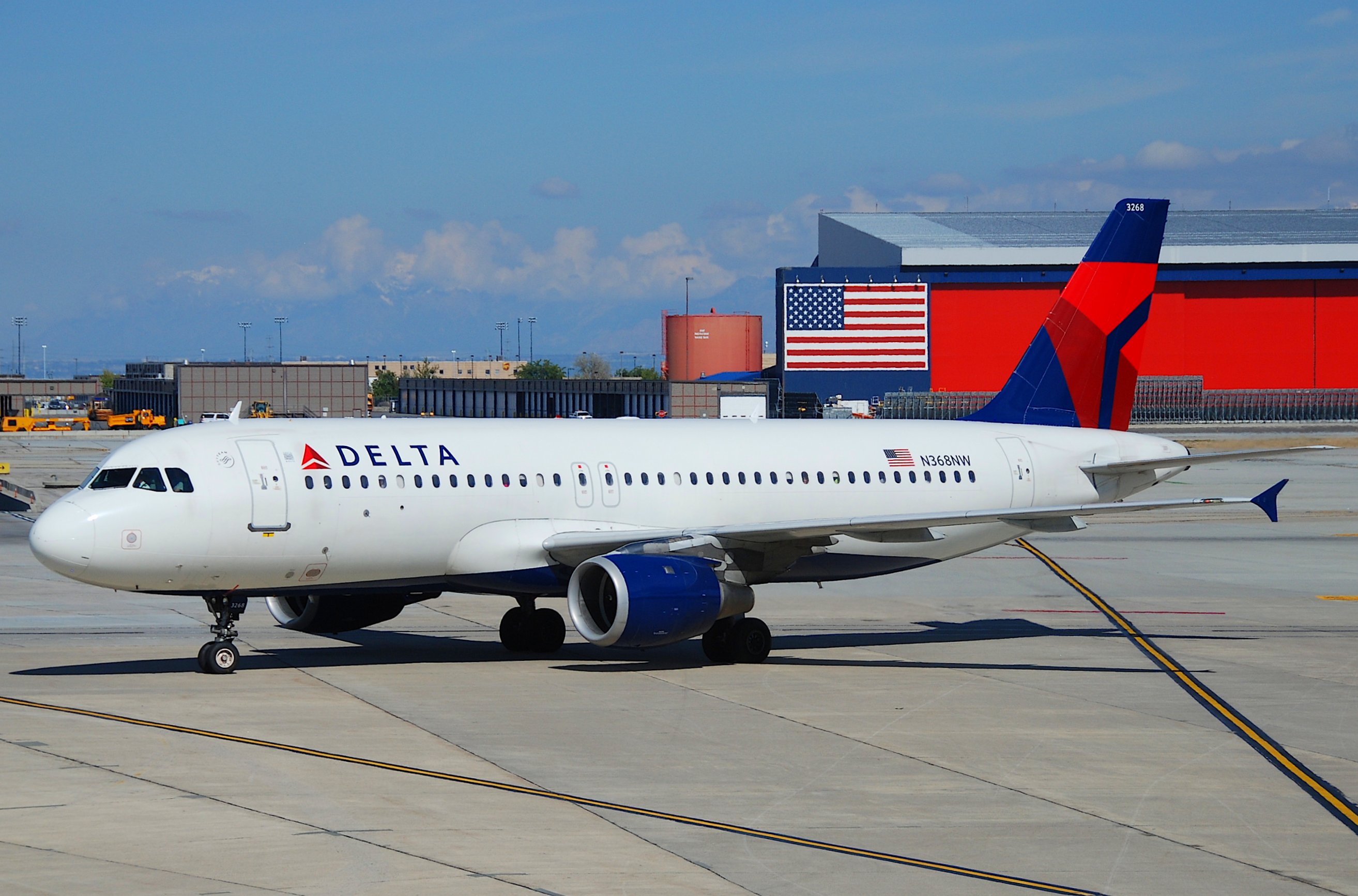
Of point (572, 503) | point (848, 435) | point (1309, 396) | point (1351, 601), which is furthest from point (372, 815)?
point (1309, 396)

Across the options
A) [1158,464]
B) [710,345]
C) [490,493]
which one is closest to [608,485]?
[490,493]

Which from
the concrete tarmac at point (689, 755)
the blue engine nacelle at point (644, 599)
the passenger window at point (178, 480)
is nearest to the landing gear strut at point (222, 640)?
the concrete tarmac at point (689, 755)

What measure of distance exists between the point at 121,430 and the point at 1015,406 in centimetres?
13764

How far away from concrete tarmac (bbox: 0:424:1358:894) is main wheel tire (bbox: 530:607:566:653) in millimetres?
531

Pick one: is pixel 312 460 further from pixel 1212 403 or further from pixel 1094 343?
pixel 1212 403

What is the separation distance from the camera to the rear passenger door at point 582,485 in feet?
90.8

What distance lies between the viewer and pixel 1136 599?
3666 cm

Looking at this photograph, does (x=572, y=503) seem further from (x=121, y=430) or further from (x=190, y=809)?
(x=121, y=430)

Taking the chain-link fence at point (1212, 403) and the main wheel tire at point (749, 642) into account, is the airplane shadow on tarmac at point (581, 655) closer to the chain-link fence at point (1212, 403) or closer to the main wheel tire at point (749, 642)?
the main wheel tire at point (749, 642)

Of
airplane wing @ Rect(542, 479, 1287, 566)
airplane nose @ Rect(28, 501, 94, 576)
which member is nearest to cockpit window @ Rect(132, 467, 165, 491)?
airplane nose @ Rect(28, 501, 94, 576)

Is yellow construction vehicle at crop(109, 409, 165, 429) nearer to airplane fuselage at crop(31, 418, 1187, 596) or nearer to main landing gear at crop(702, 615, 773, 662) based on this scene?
airplane fuselage at crop(31, 418, 1187, 596)

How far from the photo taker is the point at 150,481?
24422mm

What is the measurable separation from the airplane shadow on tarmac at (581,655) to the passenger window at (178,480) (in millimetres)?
3294

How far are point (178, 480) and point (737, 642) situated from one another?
980 cm
